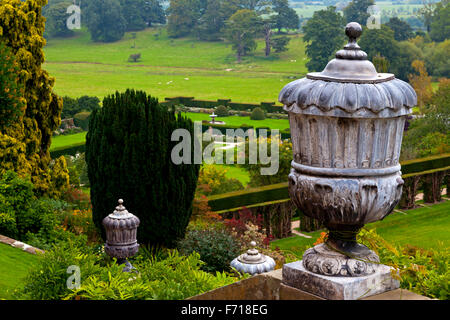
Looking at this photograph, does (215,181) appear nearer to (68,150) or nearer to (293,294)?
(68,150)

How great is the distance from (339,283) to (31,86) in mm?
19362

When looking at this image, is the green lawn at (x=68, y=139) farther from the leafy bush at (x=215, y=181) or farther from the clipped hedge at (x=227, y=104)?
the leafy bush at (x=215, y=181)

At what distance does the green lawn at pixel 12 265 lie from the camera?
13.3 metres

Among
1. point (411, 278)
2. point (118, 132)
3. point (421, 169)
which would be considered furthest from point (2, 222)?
point (421, 169)

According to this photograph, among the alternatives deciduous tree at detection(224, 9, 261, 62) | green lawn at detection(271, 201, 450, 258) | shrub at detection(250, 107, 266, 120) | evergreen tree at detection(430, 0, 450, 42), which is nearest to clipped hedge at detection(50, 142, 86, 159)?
green lawn at detection(271, 201, 450, 258)

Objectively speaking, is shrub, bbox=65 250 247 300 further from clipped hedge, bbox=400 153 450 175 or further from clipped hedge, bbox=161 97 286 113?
clipped hedge, bbox=161 97 286 113

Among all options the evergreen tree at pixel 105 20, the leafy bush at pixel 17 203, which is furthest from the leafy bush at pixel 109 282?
the evergreen tree at pixel 105 20

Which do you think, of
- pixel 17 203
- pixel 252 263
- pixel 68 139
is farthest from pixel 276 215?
pixel 68 139

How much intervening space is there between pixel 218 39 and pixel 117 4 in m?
16.7

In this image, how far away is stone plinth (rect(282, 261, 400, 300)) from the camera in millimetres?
5121

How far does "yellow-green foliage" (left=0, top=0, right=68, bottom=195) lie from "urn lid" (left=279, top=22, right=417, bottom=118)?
18.0 meters

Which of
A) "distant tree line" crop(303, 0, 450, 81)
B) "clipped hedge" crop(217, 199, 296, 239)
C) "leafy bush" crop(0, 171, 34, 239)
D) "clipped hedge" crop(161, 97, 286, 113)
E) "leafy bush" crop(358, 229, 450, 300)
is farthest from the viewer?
"distant tree line" crop(303, 0, 450, 81)

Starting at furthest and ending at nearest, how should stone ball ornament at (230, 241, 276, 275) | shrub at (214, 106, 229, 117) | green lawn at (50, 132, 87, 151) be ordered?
shrub at (214, 106, 229, 117) → green lawn at (50, 132, 87, 151) → stone ball ornament at (230, 241, 276, 275)

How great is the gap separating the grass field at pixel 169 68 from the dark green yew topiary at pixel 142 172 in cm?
5804
